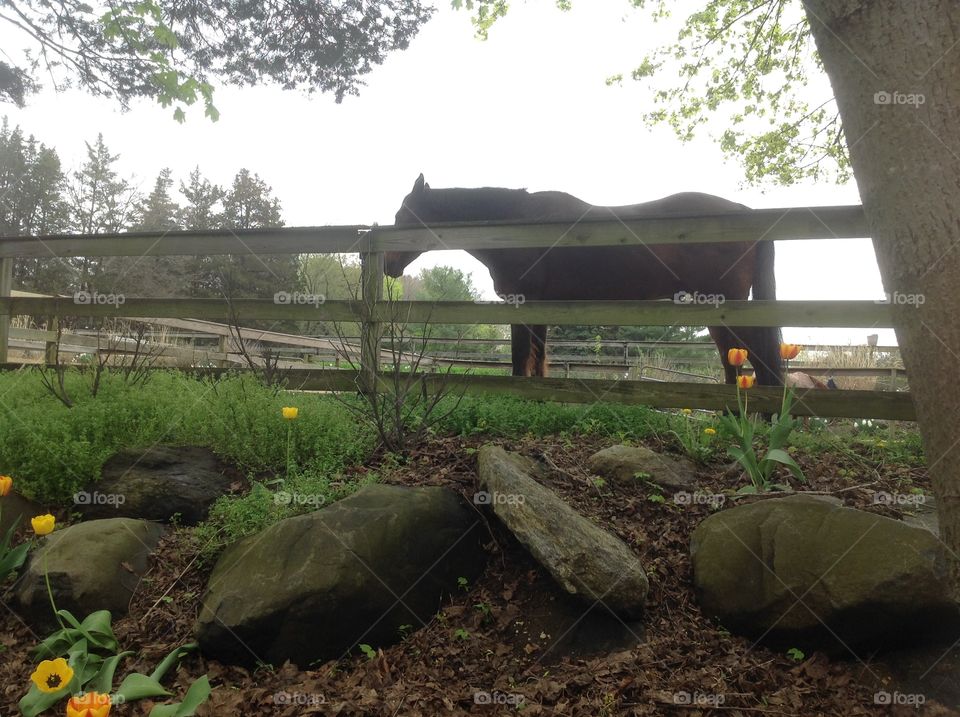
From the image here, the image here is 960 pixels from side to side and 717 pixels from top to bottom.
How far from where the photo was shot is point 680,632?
2541 millimetres

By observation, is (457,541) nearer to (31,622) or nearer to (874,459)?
(31,622)

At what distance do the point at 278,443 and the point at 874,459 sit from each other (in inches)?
148

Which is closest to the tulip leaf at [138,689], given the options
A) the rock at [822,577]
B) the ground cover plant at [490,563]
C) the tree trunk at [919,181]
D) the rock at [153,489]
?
the ground cover plant at [490,563]

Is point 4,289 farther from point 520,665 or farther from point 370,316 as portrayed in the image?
point 520,665

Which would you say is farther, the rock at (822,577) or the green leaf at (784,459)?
the green leaf at (784,459)

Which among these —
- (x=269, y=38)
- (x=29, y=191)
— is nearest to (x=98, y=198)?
(x=29, y=191)

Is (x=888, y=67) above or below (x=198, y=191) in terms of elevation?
below

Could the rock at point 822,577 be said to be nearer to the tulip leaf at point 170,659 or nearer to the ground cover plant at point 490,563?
the ground cover plant at point 490,563

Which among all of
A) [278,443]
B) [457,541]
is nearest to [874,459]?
[457,541]

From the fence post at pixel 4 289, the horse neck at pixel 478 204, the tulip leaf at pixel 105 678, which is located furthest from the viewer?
the horse neck at pixel 478 204

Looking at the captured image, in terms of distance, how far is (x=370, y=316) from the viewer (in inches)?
170

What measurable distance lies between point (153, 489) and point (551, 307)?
9.17 feet

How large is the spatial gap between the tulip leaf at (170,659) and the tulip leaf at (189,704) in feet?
0.62

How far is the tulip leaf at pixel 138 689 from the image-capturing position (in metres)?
2.18
